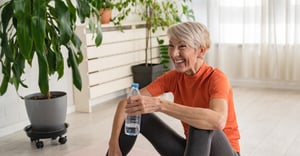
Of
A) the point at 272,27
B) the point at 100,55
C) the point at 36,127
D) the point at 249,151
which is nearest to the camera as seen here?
the point at 249,151

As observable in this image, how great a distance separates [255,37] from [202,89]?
3.05m

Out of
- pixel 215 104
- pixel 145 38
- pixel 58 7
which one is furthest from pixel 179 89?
pixel 145 38

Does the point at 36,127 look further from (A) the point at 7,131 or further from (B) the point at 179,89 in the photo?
(B) the point at 179,89

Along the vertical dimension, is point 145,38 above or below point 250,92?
above

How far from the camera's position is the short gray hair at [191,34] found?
5.68 ft

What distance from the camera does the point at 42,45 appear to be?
7.72ft

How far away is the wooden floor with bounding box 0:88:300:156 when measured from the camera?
2.79 m

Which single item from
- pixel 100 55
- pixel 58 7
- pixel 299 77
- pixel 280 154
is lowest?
pixel 280 154

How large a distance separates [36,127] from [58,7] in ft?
3.16

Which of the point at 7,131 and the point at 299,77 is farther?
the point at 299,77

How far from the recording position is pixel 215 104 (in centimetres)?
163

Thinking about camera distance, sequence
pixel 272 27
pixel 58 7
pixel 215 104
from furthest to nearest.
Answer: pixel 272 27, pixel 58 7, pixel 215 104

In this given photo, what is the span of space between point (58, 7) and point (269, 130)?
6.13ft

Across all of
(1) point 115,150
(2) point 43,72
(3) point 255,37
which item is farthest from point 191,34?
(3) point 255,37
